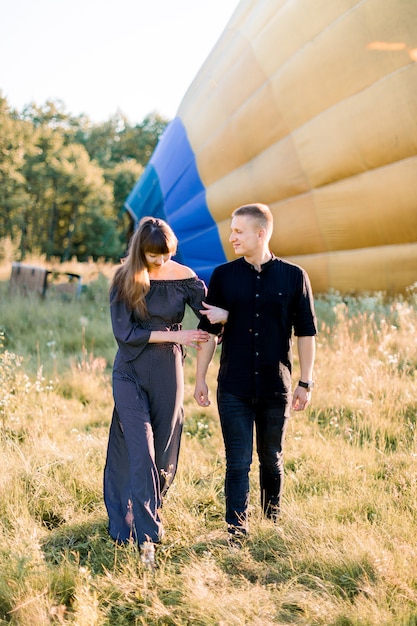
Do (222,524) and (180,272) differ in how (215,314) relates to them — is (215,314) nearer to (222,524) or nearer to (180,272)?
(180,272)

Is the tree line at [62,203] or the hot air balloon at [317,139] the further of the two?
the tree line at [62,203]

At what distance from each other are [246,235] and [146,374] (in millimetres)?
810

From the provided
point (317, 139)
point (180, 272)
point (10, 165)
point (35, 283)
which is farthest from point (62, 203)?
point (180, 272)

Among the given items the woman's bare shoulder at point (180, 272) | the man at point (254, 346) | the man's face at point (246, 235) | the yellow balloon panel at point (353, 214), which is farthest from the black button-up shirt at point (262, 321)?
the yellow balloon panel at point (353, 214)

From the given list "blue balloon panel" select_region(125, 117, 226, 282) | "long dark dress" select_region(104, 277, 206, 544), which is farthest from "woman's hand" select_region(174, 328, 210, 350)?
"blue balloon panel" select_region(125, 117, 226, 282)

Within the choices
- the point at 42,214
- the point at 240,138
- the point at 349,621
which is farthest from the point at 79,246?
the point at 349,621

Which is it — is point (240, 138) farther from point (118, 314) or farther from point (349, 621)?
point (349, 621)

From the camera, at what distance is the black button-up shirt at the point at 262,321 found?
9.06 feet

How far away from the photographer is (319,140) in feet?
21.0

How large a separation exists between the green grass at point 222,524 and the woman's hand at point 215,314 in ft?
3.11

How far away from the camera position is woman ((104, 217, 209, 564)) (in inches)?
109

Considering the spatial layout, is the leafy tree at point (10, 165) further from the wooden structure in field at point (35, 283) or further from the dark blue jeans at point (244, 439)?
the dark blue jeans at point (244, 439)

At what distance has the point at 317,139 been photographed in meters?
6.43

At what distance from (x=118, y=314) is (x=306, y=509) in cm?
130
